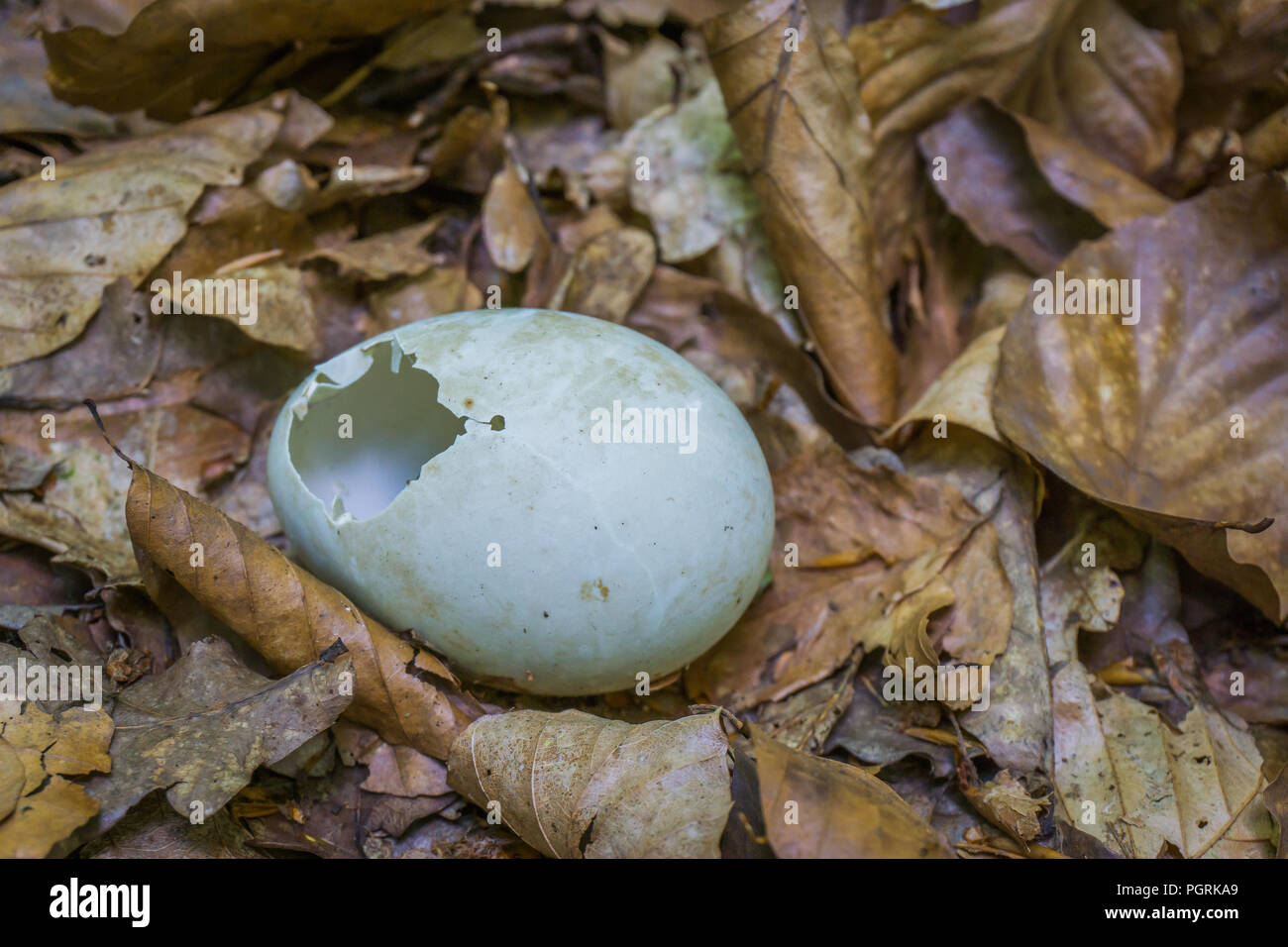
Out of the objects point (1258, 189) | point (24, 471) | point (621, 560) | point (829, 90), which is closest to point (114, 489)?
point (24, 471)

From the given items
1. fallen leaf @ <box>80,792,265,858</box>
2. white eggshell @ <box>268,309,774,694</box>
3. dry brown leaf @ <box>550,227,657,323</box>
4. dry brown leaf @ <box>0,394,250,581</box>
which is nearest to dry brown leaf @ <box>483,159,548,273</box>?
dry brown leaf @ <box>550,227,657,323</box>

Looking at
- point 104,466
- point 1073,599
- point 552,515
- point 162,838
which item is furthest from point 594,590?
point 104,466

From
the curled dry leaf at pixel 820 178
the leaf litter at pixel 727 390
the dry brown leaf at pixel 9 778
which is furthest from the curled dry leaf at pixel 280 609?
the curled dry leaf at pixel 820 178

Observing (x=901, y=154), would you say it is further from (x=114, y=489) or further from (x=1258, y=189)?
(x=114, y=489)

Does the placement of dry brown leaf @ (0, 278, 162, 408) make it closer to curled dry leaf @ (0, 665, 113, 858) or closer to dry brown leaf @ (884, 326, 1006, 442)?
curled dry leaf @ (0, 665, 113, 858)

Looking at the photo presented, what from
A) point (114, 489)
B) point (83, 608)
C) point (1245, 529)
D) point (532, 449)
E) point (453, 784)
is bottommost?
point (453, 784)

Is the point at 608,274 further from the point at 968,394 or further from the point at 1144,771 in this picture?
the point at 1144,771
